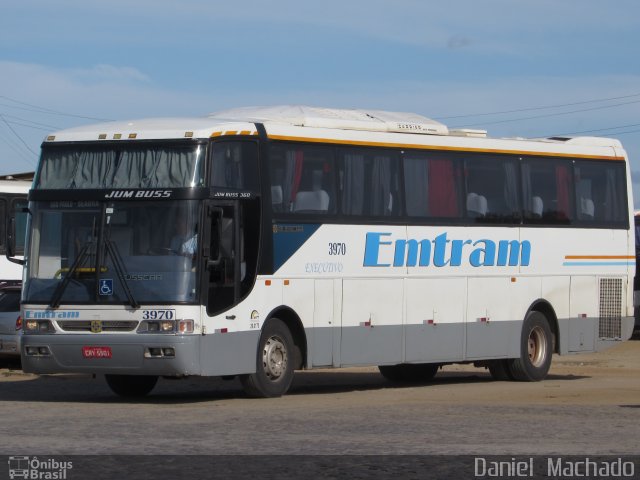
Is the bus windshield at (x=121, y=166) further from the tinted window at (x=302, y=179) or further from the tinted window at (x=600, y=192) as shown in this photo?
the tinted window at (x=600, y=192)

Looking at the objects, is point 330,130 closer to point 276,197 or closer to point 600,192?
point 276,197

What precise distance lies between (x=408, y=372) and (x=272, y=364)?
219 inches

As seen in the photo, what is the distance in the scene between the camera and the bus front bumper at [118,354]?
1870 cm

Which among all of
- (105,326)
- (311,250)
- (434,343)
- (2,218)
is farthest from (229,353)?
(2,218)

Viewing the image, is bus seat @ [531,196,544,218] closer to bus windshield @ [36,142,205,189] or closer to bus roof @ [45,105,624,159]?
bus roof @ [45,105,624,159]

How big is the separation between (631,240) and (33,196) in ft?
36.4

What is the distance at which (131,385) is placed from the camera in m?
21.2

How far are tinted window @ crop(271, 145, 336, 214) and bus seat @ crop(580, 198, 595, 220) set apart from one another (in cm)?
597

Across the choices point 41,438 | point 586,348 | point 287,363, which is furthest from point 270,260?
point 586,348

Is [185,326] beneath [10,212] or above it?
beneath

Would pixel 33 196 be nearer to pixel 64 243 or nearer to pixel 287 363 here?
pixel 64 243

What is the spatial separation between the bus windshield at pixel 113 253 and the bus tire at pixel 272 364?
1589 mm

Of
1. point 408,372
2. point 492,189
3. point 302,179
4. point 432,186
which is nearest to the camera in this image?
point 302,179

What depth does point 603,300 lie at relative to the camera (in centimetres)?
2583
